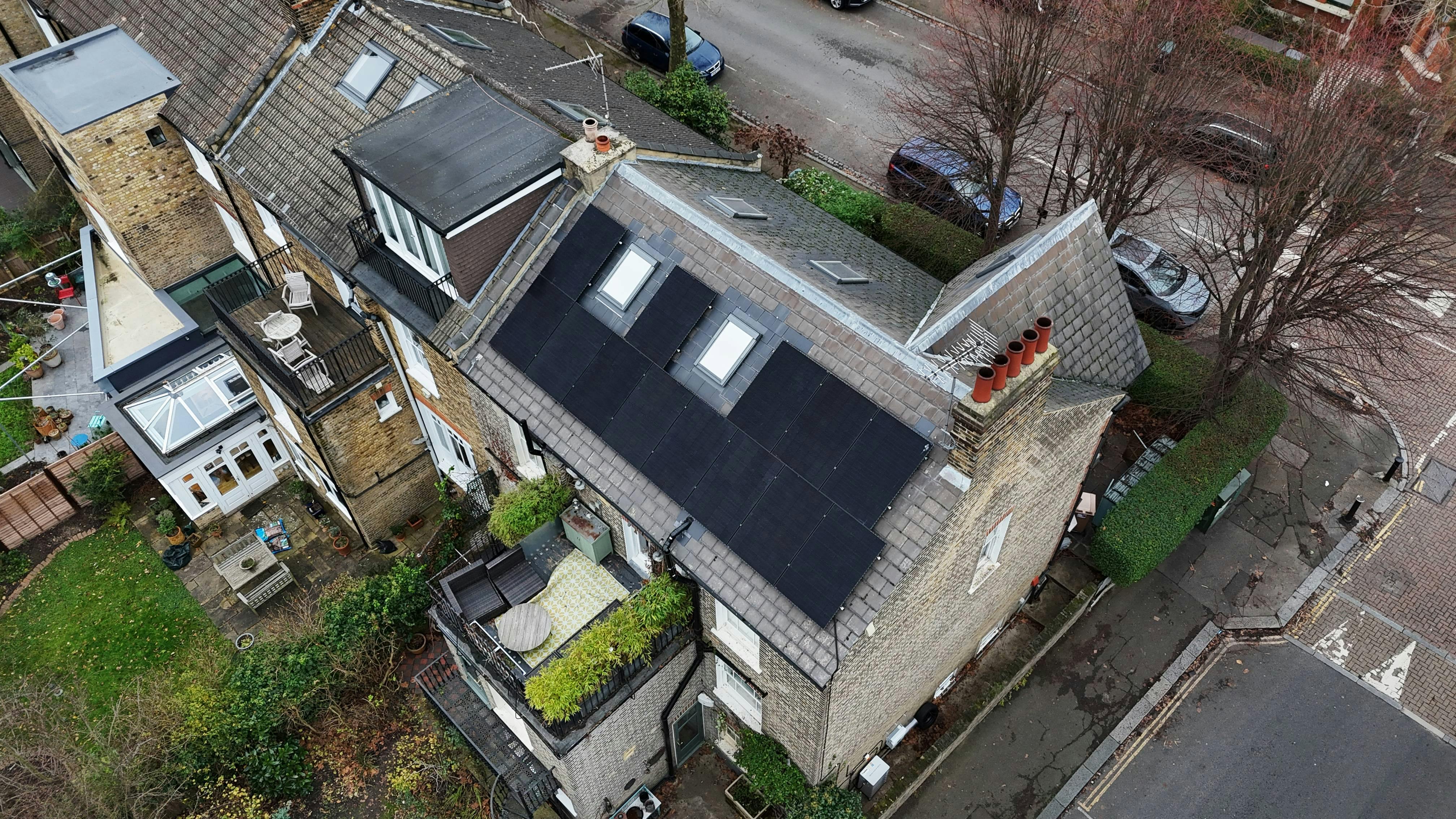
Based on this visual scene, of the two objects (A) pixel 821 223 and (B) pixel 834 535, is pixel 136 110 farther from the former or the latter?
(B) pixel 834 535

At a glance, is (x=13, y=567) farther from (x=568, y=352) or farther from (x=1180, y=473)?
(x=1180, y=473)

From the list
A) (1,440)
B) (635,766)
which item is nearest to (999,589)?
(635,766)

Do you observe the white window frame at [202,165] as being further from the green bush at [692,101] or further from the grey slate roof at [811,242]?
the green bush at [692,101]

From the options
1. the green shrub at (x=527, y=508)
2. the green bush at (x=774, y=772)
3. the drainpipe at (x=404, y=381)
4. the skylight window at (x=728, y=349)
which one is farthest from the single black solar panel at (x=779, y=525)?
the drainpipe at (x=404, y=381)

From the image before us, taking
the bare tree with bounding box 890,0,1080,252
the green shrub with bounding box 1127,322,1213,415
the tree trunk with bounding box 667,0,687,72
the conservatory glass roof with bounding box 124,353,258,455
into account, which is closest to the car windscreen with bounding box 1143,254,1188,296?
the green shrub with bounding box 1127,322,1213,415

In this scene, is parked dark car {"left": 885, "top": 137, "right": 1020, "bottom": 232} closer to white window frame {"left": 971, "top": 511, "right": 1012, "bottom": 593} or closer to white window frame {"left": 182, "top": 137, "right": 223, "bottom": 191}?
white window frame {"left": 971, "top": 511, "right": 1012, "bottom": 593}

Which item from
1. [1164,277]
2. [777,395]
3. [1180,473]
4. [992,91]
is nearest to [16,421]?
[777,395]
